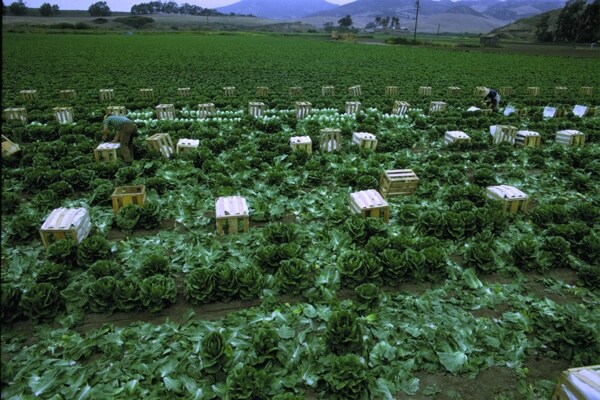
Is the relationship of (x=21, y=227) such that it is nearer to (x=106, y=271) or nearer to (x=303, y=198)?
(x=106, y=271)

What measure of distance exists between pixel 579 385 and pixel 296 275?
3.94 metres

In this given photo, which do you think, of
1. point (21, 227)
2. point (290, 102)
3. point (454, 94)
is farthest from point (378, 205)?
point (454, 94)

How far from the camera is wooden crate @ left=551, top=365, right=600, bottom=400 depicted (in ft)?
13.0

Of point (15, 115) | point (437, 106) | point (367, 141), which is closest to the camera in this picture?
point (367, 141)

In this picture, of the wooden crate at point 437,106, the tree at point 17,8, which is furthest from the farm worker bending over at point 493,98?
the tree at point 17,8

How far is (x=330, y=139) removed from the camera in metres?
13.1

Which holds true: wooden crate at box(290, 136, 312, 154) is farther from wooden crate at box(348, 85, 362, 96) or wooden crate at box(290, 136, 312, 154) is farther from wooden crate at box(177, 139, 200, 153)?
wooden crate at box(348, 85, 362, 96)

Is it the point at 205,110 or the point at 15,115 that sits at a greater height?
the point at 205,110

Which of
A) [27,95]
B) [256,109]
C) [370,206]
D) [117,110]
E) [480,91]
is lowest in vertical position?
[370,206]

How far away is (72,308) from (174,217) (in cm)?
318

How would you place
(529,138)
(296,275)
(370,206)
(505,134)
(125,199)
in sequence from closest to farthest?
(296,275)
(370,206)
(125,199)
(529,138)
(505,134)

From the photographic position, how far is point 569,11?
78.9 meters

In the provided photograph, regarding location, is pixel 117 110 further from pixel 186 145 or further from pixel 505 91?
pixel 505 91

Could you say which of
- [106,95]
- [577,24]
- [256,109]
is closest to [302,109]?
[256,109]
